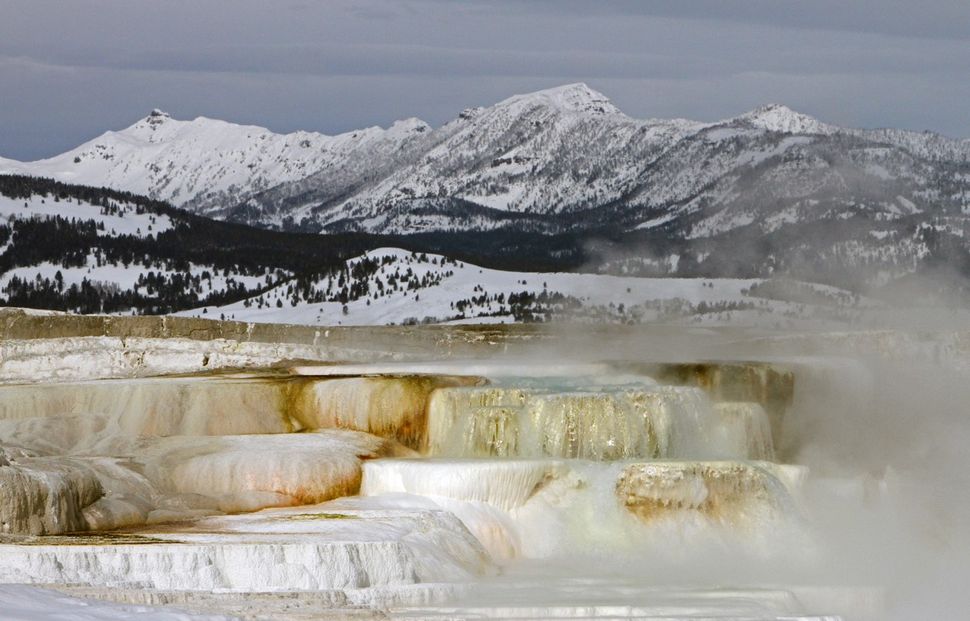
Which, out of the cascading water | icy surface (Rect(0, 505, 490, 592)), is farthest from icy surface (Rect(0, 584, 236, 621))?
the cascading water

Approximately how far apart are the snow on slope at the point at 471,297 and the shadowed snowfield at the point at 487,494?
4245cm

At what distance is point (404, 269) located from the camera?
10806 cm

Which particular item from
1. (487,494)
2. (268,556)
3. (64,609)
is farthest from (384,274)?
(64,609)

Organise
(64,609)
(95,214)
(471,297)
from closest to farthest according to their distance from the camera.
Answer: (64,609), (471,297), (95,214)

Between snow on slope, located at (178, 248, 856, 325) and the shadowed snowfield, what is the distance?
139ft

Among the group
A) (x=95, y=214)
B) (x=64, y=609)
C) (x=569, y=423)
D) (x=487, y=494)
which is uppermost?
(x=95, y=214)

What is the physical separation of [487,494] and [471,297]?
226 feet

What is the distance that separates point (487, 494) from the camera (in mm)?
28703

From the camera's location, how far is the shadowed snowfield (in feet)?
72.2

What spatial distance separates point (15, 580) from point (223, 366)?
73.2ft

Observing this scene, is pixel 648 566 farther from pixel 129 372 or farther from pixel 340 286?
pixel 340 286

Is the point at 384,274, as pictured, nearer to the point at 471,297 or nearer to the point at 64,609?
the point at 471,297

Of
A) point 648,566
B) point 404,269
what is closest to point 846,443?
point 648,566

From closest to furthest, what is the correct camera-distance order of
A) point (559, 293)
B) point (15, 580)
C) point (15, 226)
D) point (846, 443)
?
point (15, 580) → point (846, 443) → point (559, 293) → point (15, 226)
